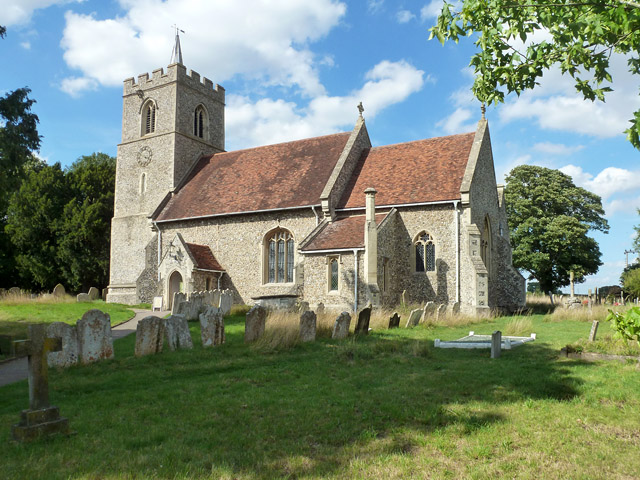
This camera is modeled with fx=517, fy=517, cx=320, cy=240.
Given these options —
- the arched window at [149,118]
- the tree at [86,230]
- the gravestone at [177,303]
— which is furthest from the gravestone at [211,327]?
the tree at [86,230]

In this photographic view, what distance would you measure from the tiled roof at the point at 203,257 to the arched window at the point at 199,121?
8.83m

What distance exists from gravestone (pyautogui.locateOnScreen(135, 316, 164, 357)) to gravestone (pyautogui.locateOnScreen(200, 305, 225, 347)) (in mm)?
1056

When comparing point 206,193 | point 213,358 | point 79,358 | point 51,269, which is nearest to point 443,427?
point 213,358

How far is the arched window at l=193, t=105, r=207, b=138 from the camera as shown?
31311 millimetres

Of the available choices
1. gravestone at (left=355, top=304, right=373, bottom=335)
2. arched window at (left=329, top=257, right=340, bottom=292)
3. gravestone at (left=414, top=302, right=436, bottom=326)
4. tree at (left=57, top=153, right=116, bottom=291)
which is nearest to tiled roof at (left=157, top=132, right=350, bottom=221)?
arched window at (left=329, top=257, right=340, bottom=292)

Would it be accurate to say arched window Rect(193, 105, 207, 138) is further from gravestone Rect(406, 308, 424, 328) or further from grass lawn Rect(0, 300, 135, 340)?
gravestone Rect(406, 308, 424, 328)

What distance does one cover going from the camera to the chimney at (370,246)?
19.9 m

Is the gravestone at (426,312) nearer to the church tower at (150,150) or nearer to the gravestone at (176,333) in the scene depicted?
the gravestone at (176,333)

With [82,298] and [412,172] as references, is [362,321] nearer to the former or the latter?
[412,172]

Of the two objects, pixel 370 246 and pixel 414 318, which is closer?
pixel 414 318

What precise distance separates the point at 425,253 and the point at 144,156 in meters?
17.9

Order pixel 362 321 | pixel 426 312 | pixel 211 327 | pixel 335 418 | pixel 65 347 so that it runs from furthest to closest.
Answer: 1. pixel 426 312
2. pixel 362 321
3. pixel 211 327
4. pixel 65 347
5. pixel 335 418

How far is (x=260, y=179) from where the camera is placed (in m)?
→ 27.1

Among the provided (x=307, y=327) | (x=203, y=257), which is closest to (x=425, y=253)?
(x=203, y=257)
